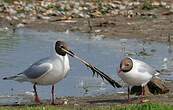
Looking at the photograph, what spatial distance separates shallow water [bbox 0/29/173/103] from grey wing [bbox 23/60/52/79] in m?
1.28

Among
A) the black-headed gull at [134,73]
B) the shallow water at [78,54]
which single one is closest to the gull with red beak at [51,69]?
the black-headed gull at [134,73]

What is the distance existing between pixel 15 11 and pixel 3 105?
1257 cm

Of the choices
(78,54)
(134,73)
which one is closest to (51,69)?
(134,73)

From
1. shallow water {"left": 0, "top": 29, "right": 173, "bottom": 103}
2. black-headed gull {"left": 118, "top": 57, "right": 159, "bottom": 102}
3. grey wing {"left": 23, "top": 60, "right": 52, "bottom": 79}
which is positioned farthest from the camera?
shallow water {"left": 0, "top": 29, "right": 173, "bottom": 103}

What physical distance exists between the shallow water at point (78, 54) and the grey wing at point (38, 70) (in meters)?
1.28

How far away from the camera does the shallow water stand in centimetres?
1366

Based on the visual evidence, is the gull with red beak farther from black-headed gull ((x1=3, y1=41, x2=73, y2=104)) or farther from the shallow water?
the shallow water

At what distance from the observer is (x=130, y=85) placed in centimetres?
1194

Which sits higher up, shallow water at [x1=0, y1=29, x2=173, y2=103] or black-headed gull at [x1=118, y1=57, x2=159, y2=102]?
black-headed gull at [x1=118, y1=57, x2=159, y2=102]

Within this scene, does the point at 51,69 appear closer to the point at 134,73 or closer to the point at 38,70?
the point at 38,70

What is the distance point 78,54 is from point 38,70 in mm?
5820

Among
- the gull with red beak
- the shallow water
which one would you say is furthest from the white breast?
the shallow water

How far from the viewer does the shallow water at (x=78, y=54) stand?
13.7m

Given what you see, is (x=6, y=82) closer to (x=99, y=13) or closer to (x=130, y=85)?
(x=130, y=85)
